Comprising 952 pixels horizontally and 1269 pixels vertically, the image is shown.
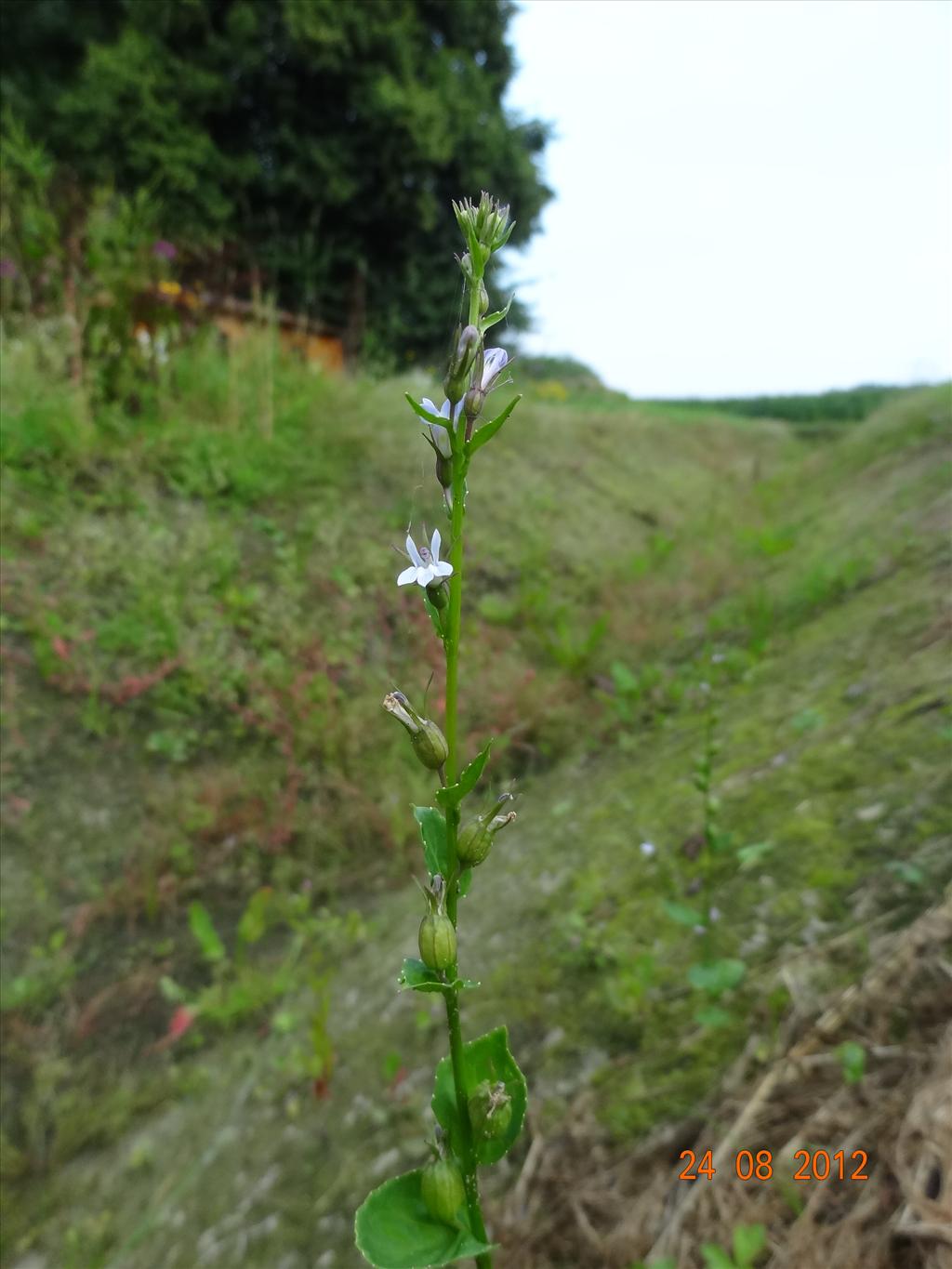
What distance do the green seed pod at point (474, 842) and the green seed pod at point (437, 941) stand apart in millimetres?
70

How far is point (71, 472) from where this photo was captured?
12.5 feet

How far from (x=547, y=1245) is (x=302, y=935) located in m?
1.46

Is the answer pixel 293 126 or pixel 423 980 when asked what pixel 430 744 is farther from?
pixel 293 126

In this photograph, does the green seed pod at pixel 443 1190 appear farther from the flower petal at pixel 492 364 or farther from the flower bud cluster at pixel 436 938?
the flower petal at pixel 492 364

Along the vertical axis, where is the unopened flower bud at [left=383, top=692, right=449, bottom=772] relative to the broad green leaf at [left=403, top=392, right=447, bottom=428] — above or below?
below

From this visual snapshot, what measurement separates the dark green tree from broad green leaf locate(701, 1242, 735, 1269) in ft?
27.1

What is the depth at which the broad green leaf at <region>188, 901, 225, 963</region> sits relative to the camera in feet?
8.68

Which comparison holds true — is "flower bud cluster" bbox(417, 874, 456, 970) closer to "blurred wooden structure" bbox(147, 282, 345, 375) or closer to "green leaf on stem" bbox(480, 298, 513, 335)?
"green leaf on stem" bbox(480, 298, 513, 335)

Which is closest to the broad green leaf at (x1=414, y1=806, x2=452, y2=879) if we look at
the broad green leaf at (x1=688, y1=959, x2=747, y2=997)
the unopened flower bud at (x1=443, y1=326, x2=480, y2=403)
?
the unopened flower bud at (x1=443, y1=326, x2=480, y2=403)

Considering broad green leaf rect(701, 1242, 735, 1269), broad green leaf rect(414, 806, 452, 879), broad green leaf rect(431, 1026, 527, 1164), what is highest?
broad green leaf rect(414, 806, 452, 879)

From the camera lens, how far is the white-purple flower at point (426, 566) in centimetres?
87

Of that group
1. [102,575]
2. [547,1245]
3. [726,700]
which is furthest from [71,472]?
[547,1245]

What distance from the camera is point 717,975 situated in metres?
1.84
